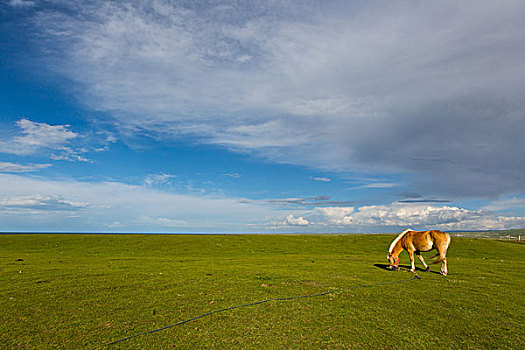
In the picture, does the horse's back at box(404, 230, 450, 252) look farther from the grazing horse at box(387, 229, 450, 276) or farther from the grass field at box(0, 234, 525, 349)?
the grass field at box(0, 234, 525, 349)

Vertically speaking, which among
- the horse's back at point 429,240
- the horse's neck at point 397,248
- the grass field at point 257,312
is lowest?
the grass field at point 257,312

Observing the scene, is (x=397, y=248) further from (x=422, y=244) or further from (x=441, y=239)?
(x=441, y=239)

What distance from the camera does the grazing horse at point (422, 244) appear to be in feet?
54.7

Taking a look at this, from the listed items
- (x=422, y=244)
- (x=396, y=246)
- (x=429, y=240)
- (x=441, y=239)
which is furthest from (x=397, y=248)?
(x=441, y=239)

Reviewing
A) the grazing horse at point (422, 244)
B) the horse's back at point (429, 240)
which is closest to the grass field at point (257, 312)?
the grazing horse at point (422, 244)

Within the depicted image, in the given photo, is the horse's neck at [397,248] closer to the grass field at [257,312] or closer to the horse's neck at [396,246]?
the horse's neck at [396,246]

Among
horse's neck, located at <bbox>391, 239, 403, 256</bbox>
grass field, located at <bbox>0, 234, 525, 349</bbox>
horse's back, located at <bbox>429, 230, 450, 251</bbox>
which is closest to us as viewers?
grass field, located at <bbox>0, 234, 525, 349</bbox>

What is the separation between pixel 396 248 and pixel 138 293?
55.5 feet

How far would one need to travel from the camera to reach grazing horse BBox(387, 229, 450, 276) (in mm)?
16680

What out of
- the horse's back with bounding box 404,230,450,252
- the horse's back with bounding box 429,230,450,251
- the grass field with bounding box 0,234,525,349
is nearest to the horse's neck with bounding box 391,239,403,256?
the horse's back with bounding box 404,230,450,252

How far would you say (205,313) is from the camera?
346 inches

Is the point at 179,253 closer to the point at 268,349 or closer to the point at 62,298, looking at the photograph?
the point at 62,298

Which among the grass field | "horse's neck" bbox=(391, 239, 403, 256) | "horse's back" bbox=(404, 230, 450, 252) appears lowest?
the grass field

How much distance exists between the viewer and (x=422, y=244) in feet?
57.4
